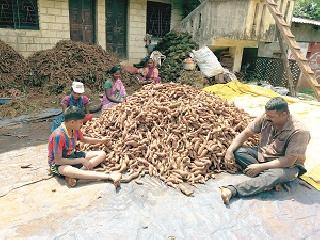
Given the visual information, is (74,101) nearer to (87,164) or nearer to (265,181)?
(87,164)

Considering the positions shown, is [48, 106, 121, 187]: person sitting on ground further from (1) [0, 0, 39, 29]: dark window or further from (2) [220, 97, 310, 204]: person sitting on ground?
(1) [0, 0, 39, 29]: dark window

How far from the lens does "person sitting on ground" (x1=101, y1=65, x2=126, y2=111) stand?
618cm

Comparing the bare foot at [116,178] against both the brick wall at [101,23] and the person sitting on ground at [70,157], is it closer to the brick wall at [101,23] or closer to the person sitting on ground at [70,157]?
the person sitting on ground at [70,157]

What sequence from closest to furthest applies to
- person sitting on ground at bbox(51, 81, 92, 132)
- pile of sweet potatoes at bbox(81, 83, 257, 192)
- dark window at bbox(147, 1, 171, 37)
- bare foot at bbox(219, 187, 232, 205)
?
bare foot at bbox(219, 187, 232, 205), pile of sweet potatoes at bbox(81, 83, 257, 192), person sitting on ground at bbox(51, 81, 92, 132), dark window at bbox(147, 1, 171, 37)

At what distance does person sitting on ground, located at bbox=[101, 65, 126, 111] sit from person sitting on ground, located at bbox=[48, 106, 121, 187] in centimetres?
222

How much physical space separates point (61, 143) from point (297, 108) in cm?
490

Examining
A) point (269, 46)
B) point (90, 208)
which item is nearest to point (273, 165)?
point (90, 208)

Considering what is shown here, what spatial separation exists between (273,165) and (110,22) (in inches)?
327

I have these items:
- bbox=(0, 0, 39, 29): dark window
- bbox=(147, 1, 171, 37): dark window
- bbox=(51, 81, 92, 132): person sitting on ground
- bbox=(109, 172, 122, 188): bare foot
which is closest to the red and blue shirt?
bbox=(109, 172, 122, 188): bare foot

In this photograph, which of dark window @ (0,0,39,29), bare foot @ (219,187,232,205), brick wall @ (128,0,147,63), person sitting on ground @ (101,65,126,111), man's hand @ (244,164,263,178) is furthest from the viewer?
brick wall @ (128,0,147,63)

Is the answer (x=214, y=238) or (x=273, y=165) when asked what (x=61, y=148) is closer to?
(x=214, y=238)

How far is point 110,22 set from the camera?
10.3 m

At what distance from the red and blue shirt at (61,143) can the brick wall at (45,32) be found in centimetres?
634

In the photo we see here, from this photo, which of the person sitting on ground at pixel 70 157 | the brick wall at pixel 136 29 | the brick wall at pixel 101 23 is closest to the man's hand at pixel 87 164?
the person sitting on ground at pixel 70 157
